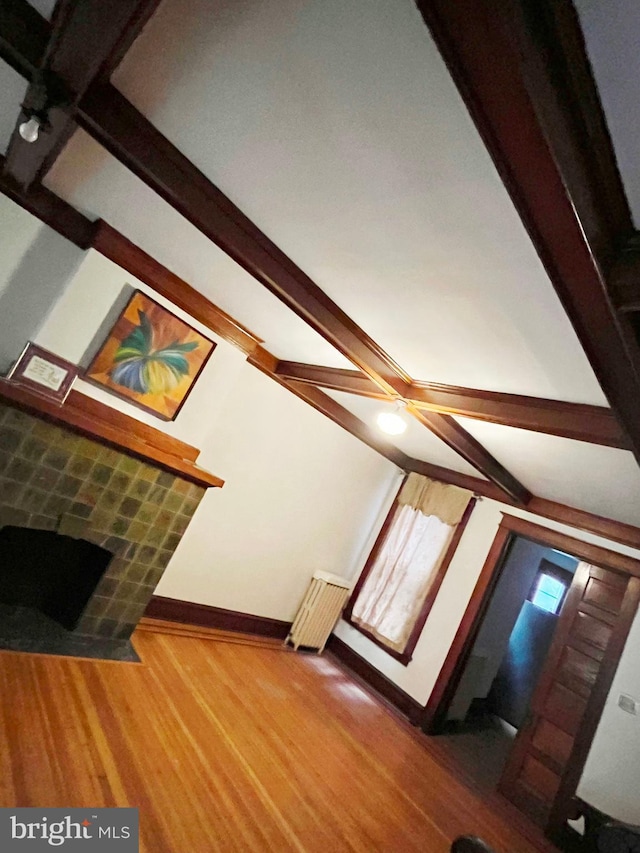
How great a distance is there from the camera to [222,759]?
2.78m

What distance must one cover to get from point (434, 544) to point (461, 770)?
185 cm

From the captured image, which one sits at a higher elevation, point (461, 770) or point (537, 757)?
point (537, 757)

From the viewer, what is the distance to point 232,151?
181 centimetres

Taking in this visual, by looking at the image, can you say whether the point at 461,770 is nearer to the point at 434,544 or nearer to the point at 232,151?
the point at 434,544

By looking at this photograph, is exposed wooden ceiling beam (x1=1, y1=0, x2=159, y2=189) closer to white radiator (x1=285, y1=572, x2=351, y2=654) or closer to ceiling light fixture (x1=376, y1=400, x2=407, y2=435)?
ceiling light fixture (x1=376, y1=400, x2=407, y2=435)

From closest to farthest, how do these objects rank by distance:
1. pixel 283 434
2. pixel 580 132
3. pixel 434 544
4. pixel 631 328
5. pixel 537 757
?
pixel 580 132
pixel 631 328
pixel 537 757
pixel 283 434
pixel 434 544

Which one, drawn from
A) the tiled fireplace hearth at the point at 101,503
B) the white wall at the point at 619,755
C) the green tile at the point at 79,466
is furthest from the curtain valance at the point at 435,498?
the green tile at the point at 79,466

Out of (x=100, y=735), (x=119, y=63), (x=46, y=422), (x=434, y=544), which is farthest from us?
(x=434, y=544)

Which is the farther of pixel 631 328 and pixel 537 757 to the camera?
pixel 537 757

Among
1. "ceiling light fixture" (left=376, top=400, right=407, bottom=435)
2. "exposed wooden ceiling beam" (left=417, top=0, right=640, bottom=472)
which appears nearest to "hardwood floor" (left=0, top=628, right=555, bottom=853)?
"ceiling light fixture" (left=376, top=400, right=407, bottom=435)

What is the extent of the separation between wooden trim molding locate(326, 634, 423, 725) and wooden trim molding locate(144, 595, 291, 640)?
62 cm

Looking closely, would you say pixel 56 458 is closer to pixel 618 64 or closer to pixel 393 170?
pixel 393 170

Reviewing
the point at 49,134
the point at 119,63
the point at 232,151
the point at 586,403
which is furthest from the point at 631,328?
the point at 49,134

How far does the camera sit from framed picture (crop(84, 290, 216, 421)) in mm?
3256
